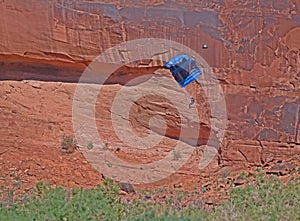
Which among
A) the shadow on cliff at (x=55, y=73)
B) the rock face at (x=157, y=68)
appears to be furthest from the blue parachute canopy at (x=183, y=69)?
the shadow on cliff at (x=55, y=73)

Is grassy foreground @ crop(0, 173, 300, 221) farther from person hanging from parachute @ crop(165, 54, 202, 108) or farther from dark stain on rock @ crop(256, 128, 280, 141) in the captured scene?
person hanging from parachute @ crop(165, 54, 202, 108)

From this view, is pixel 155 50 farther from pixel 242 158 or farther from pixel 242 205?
pixel 242 205

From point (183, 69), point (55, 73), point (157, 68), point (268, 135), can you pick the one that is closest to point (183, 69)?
point (183, 69)

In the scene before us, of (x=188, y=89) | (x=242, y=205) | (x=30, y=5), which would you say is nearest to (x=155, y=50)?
(x=188, y=89)

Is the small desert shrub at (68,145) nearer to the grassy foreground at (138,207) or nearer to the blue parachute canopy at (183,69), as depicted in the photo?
the grassy foreground at (138,207)

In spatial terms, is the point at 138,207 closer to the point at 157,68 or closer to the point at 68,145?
the point at 68,145

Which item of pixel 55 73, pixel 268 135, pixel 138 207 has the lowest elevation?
pixel 268 135
